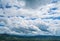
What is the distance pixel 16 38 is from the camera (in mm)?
40312

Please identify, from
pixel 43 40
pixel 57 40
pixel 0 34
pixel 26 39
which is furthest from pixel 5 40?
pixel 57 40

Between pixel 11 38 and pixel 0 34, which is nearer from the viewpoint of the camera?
pixel 0 34

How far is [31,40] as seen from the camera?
40250 millimetres

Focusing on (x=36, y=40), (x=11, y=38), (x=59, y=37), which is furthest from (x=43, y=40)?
(x=11, y=38)

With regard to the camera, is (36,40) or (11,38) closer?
(36,40)

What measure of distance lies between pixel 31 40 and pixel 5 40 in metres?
5.62

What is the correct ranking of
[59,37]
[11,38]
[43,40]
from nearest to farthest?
[59,37] < [43,40] < [11,38]

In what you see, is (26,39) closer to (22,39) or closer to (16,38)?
(22,39)

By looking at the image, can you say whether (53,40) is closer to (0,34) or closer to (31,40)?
(31,40)

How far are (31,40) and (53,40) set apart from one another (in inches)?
188

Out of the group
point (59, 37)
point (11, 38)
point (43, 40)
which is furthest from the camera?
point (11, 38)

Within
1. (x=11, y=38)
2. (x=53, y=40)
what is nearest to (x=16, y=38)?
(x=11, y=38)

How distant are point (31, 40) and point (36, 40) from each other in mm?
2015

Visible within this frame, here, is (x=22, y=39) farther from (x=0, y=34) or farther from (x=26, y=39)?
(x=0, y=34)
